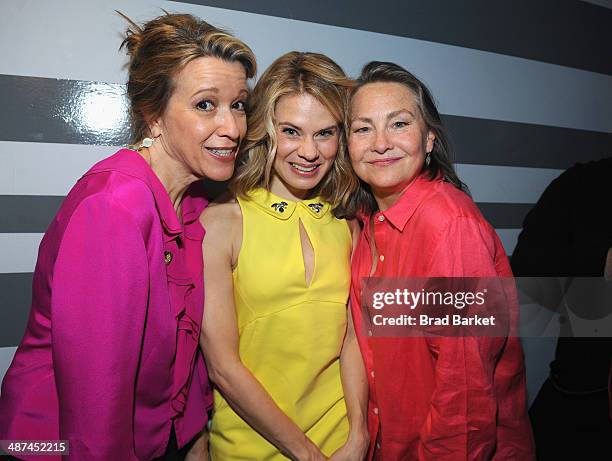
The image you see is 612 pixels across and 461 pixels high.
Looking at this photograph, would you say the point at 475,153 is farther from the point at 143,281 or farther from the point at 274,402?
the point at 143,281

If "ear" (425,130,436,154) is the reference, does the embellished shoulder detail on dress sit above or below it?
below

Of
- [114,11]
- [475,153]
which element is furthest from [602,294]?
[114,11]

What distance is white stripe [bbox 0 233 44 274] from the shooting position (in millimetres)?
1599

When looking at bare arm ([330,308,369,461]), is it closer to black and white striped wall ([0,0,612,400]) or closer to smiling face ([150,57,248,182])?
smiling face ([150,57,248,182])

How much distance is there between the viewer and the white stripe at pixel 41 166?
1554 millimetres

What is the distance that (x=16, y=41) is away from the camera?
1.51 metres

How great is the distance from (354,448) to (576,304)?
1517mm

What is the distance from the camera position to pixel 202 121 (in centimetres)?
132

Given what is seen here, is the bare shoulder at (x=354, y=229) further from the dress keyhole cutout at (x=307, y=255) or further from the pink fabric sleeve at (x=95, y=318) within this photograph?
the pink fabric sleeve at (x=95, y=318)

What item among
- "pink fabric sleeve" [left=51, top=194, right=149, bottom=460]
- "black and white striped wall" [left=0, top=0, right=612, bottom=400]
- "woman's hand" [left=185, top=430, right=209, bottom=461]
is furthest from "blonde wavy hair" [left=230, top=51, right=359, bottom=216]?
"woman's hand" [left=185, top=430, right=209, bottom=461]

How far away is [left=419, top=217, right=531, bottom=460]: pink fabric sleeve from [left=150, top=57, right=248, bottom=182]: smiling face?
2.47 ft

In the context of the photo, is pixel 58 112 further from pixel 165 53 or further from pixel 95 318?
pixel 95 318

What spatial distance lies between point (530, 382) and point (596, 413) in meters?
0.66

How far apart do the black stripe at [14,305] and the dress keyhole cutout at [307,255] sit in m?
1.03
